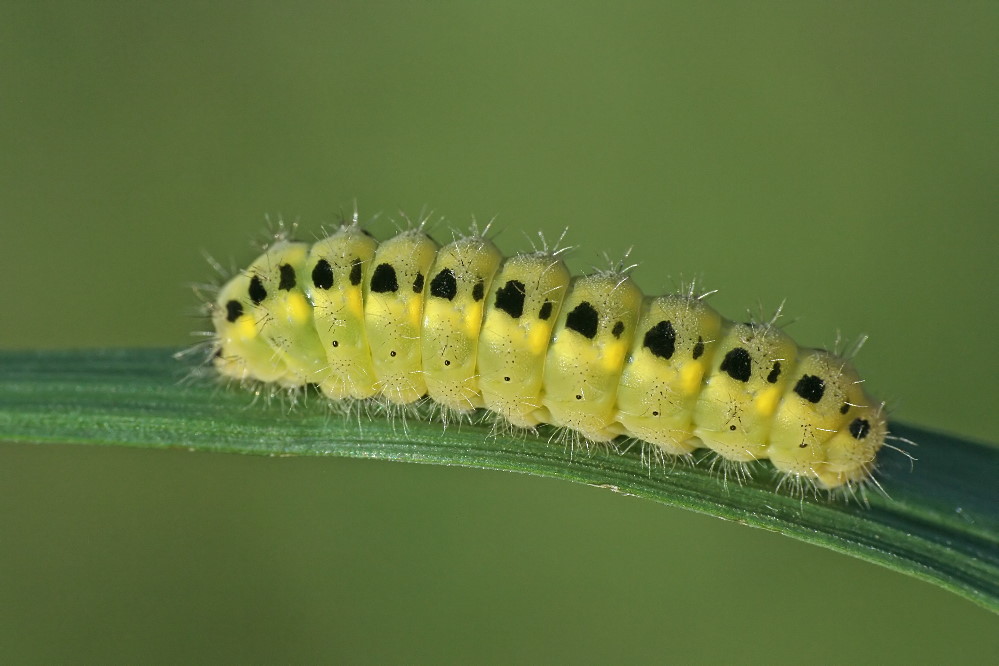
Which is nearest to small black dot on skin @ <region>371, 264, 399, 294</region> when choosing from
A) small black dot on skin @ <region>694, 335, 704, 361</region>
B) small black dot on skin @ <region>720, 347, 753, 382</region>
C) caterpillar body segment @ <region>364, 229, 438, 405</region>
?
caterpillar body segment @ <region>364, 229, 438, 405</region>

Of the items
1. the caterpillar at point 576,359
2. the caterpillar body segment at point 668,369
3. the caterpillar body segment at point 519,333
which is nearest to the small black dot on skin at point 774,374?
the caterpillar at point 576,359

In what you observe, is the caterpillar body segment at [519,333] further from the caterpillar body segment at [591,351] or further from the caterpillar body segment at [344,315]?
the caterpillar body segment at [344,315]

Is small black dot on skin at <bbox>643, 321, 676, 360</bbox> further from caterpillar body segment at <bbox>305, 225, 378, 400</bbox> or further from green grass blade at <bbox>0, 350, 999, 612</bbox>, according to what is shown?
caterpillar body segment at <bbox>305, 225, 378, 400</bbox>

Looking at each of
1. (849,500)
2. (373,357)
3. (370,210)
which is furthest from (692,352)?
(370,210)

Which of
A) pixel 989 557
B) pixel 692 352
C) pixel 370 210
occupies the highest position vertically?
pixel 370 210

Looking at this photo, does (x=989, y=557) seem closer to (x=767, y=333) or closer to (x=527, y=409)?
(x=767, y=333)

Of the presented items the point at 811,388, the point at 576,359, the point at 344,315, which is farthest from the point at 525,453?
the point at 811,388

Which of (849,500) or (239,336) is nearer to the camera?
(849,500)
